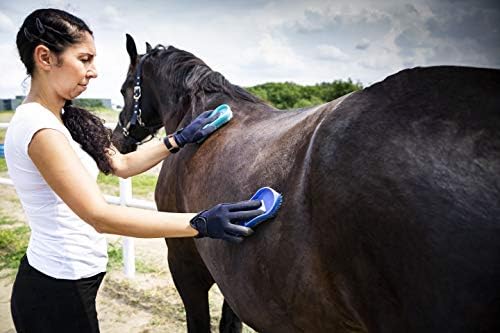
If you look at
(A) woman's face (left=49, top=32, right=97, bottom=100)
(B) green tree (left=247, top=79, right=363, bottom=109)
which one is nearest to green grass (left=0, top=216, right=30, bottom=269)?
(A) woman's face (left=49, top=32, right=97, bottom=100)

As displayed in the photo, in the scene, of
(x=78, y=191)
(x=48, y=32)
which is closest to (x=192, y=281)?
(x=78, y=191)

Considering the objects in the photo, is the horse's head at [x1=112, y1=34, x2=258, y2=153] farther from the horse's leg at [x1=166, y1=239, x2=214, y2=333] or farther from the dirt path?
the dirt path

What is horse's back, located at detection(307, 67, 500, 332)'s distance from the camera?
0.98 meters

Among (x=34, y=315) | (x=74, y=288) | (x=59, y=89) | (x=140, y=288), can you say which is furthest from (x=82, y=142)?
(x=140, y=288)

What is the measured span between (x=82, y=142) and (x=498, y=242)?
1.58 metres

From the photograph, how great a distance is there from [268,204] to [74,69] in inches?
36.9

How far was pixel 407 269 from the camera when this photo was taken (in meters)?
1.06

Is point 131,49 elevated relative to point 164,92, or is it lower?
elevated

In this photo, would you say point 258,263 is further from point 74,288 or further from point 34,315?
point 34,315

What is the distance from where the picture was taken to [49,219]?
161 cm

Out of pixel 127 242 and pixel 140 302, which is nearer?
pixel 140 302

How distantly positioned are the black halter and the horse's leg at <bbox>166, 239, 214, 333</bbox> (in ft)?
3.62

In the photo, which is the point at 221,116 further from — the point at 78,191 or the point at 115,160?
the point at 78,191

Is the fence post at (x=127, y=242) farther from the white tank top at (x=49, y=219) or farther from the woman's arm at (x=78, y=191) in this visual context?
the woman's arm at (x=78, y=191)
